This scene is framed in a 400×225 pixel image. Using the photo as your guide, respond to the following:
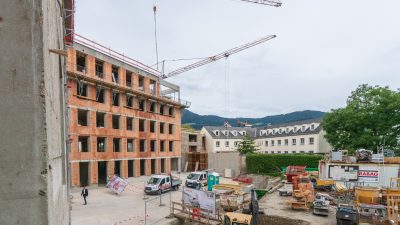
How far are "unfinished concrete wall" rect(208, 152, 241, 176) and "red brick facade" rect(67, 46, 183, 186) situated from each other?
22.9 feet

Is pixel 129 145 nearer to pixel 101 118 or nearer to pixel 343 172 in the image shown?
pixel 101 118

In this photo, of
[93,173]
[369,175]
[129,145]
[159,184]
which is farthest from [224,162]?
[369,175]

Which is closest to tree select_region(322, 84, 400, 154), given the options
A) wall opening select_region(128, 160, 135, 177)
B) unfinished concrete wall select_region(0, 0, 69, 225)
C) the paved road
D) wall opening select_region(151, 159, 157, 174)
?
the paved road

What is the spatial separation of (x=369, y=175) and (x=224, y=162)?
26340mm

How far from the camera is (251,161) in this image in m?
43.7

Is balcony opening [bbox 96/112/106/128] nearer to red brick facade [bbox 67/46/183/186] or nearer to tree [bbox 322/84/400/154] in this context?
red brick facade [bbox 67/46/183/186]

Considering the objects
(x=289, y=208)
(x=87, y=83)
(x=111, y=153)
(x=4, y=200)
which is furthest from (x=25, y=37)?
(x=111, y=153)

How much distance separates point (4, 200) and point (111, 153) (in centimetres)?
3384

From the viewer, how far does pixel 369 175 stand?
970 inches

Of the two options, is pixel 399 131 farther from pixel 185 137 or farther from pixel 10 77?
pixel 10 77

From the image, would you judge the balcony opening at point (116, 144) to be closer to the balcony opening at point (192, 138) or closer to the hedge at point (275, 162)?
the hedge at point (275, 162)

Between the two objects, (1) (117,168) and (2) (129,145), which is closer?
(1) (117,168)

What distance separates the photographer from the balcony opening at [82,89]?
31.1 m

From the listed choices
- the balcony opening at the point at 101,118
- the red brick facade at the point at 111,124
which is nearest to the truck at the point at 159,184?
the red brick facade at the point at 111,124
